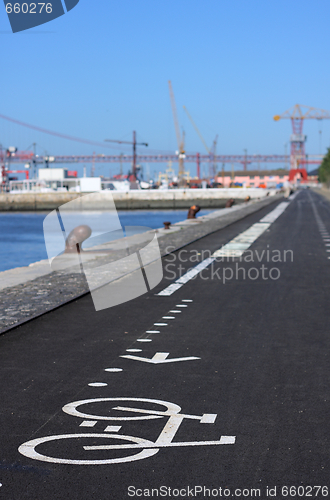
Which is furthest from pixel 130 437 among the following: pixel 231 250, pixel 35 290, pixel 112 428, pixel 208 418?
pixel 231 250

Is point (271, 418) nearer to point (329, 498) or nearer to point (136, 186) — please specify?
point (329, 498)

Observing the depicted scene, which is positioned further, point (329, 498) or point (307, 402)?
point (307, 402)

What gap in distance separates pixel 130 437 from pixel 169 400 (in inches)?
35.0

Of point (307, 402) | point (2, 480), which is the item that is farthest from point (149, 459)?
point (307, 402)

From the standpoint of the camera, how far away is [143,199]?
112812mm

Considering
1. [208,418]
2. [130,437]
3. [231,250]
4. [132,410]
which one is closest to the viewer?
[130,437]

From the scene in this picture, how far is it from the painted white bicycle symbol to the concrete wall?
89924 millimetres

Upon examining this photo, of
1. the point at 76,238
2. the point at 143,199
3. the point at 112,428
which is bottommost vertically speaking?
the point at 112,428

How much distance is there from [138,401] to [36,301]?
5370 millimetres

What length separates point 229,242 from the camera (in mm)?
21781

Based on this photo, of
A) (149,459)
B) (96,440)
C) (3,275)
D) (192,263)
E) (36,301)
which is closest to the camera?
(149,459)

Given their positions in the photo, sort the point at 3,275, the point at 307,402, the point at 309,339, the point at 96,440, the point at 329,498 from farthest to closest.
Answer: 1. the point at 3,275
2. the point at 309,339
3. the point at 307,402
4. the point at 96,440
5. the point at 329,498

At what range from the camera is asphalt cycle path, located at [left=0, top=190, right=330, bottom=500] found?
4172 millimetres

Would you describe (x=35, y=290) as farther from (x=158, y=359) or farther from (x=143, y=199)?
(x=143, y=199)
